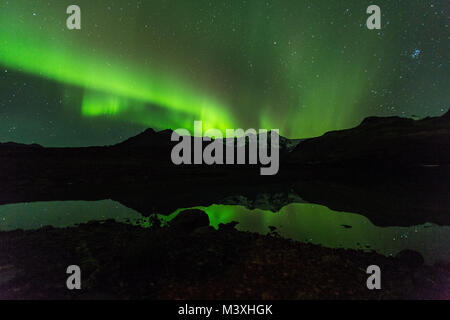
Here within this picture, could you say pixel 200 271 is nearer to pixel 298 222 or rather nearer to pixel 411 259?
pixel 411 259

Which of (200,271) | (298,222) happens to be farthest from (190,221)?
(298,222)

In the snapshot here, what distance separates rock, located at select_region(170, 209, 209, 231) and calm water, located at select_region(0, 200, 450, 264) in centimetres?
192

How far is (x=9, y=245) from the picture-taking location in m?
8.61

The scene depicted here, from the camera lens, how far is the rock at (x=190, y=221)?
11.0 meters

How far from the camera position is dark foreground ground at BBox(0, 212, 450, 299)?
19.0ft

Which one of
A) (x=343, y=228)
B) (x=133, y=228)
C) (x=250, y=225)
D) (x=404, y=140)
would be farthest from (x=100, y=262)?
(x=404, y=140)

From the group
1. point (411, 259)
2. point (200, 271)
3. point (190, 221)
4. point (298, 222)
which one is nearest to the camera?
point (200, 271)

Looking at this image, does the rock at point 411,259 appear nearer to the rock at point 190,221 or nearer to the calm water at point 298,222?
the calm water at point 298,222

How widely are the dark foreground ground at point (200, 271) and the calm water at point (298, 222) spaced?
8.59 ft

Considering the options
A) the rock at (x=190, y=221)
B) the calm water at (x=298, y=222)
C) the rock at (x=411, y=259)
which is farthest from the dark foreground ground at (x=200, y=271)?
the calm water at (x=298, y=222)

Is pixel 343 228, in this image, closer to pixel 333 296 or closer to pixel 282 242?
pixel 282 242

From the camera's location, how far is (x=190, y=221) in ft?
37.1

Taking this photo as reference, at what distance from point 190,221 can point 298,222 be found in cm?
722

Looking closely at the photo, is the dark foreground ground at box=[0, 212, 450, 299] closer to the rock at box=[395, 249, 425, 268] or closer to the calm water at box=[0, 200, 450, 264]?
the rock at box=[395, 249, 425, 268]
